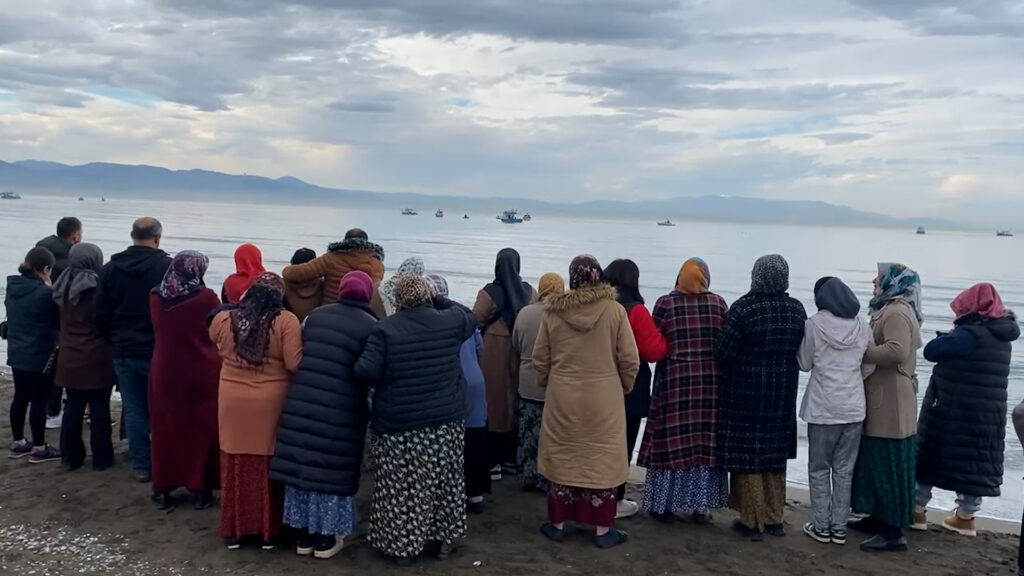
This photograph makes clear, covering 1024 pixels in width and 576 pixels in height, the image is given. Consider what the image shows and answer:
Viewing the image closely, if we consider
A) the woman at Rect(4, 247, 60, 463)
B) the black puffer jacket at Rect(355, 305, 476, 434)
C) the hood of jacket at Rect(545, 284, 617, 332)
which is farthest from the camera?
the woman at Rect(4, 247, 60, 463)

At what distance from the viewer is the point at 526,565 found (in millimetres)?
4789

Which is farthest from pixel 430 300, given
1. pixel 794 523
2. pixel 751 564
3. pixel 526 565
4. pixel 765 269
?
pixel 794 523

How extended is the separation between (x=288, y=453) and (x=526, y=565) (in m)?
1.48

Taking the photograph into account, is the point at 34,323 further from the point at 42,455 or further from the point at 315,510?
the point at 315,510

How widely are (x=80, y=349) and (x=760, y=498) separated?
4745mm

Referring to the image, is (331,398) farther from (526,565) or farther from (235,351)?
(526,565)

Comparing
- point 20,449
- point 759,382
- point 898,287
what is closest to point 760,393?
point 759,382

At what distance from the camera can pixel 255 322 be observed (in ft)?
15.0

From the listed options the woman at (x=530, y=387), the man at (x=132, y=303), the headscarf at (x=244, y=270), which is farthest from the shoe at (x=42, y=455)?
the woman at (x=530, y=387)

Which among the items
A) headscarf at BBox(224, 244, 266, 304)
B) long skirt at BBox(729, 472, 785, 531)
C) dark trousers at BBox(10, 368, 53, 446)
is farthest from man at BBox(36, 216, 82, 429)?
long skirt at BBox(729, 472, 785, 531)

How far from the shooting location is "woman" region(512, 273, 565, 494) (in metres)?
5.49

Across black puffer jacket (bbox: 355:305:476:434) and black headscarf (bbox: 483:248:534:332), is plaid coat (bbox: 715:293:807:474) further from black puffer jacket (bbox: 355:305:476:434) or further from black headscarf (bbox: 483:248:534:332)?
black puffer jacket (bbox: 355:305:476:434)

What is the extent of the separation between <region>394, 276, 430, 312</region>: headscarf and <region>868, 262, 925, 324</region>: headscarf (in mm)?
2735

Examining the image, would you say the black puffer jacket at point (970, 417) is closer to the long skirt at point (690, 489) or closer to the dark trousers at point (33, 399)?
the long skirt at point (690, 489)
